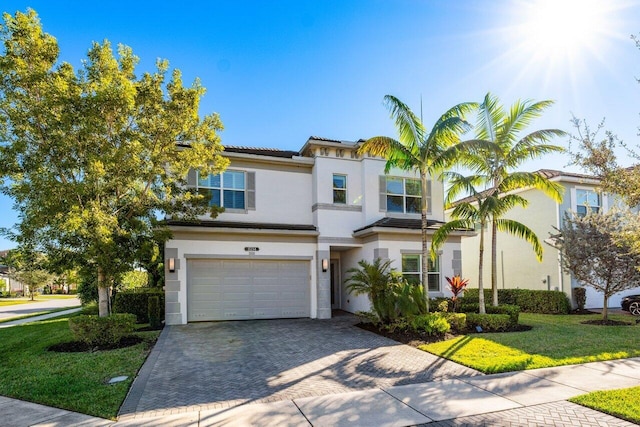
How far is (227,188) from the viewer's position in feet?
48.9

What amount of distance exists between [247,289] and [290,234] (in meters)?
2.62

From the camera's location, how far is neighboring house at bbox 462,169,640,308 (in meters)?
18.0

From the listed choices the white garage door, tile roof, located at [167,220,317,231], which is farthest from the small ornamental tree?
the white garage door

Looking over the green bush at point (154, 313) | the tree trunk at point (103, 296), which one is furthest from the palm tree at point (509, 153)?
→ the green bush at point (154, 313)

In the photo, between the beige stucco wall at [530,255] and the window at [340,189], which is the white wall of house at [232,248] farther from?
the beige stucco wall at [530,255]

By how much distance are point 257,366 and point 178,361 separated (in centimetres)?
186

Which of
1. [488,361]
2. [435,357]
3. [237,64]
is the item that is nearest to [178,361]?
[435,357]

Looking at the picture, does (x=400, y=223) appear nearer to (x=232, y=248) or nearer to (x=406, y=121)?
(x=406, y=121)

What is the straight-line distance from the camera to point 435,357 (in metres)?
8.70

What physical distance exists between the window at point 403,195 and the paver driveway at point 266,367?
6274 millimetres

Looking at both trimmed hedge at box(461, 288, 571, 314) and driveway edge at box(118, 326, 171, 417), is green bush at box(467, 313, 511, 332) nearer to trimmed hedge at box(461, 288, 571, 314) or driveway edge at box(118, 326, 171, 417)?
trimmed hedge at box(461, 288, 571, 314)

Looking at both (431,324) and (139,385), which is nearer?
(139,385)

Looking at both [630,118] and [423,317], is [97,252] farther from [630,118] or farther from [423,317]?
[630,118]

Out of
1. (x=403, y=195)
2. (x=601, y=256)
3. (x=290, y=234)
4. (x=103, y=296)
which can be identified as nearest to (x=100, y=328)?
(x=103, y=296)
